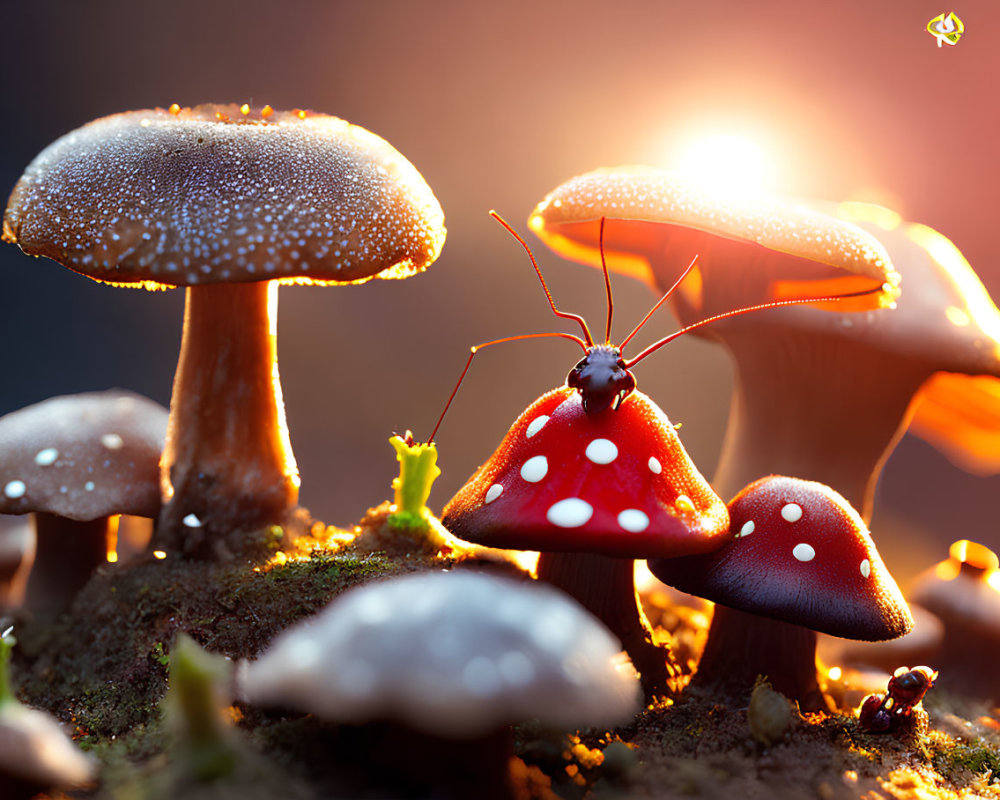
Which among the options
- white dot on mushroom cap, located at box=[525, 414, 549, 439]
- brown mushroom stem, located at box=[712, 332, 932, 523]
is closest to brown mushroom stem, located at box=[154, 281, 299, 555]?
white dot on mushroom cap, located at box=[525, 414, 549, 439]

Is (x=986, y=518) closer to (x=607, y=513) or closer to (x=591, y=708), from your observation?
(x=607, y=513)

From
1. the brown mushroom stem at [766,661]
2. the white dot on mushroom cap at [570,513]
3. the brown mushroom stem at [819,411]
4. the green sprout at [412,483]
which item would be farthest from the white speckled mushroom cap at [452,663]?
the brown mushroom stem at [819,411]

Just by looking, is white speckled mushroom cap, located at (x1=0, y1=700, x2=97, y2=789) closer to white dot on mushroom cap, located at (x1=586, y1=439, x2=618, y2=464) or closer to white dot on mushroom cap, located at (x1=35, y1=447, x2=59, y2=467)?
white dot on mushroom cap, located at (x1=586, y1=439, x2=618, y2=464)

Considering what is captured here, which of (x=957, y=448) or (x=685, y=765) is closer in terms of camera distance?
(x=685, y=765)

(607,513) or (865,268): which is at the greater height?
(865,268)

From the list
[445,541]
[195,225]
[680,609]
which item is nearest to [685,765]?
[445,541]

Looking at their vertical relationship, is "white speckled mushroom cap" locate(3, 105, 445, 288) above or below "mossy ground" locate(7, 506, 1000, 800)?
above

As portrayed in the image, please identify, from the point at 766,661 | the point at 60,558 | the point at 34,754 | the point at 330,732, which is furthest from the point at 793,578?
the point at 60,558

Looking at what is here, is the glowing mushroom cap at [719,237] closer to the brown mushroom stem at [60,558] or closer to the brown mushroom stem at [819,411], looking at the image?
the brown mushroom stem at [819,411]
